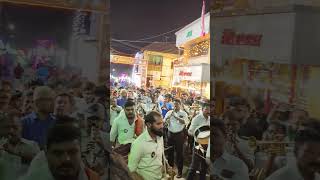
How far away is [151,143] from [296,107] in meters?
0.87

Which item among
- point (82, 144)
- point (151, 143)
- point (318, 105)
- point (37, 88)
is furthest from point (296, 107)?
point (37, 88)

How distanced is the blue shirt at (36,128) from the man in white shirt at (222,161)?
0.92 m

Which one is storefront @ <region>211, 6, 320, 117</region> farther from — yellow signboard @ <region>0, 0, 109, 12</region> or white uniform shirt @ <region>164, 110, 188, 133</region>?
yellow signboard @ <region>0, 0, 109, 12</region>

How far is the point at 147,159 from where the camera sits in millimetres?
2246

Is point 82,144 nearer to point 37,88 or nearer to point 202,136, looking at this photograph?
point 37,88

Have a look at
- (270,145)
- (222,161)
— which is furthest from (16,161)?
(270,145)

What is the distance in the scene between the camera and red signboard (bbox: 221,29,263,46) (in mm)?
1934

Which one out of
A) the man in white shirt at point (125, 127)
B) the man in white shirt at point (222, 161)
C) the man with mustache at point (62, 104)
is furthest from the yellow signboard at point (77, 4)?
the man in white shirt at point (222, 161)

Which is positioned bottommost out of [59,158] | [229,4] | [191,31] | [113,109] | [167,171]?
[167,171]

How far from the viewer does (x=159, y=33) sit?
2.36 m

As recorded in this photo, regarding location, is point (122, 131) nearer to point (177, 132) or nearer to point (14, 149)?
point (177, 132)

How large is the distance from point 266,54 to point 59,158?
49.4 inches

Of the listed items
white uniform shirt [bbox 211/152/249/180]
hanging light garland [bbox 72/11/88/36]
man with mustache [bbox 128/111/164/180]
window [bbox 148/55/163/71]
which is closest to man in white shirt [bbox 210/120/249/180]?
white uniform shirt [bbox 211/152/249/180]

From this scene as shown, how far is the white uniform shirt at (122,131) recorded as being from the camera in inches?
88.4
